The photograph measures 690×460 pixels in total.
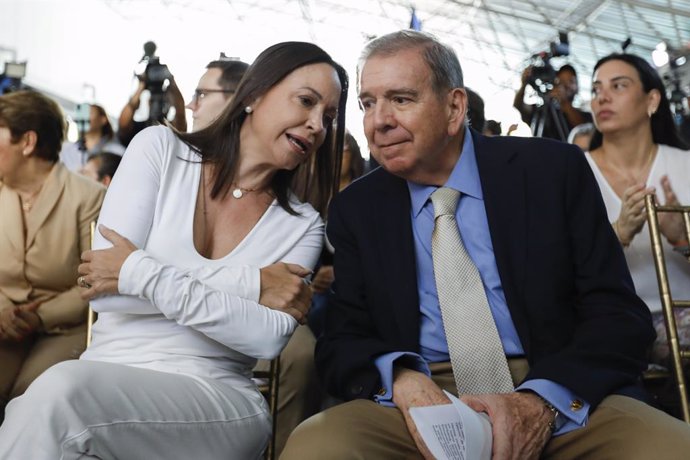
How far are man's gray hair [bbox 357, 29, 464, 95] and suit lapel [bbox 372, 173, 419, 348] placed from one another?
26 centimetres

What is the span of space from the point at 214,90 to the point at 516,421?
1897 mm

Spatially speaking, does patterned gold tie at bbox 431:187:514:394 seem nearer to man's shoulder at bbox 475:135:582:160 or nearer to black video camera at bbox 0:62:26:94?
man's shoulder at bbox 475:135:582:160

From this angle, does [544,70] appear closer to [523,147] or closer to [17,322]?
[523,147]

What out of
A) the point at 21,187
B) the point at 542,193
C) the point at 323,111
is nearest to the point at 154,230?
the point at 323,111

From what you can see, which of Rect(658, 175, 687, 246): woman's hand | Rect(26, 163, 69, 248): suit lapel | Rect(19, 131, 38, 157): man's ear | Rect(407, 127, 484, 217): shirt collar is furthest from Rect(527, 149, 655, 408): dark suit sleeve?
Rect(19, 131, 38, 157): man's ear

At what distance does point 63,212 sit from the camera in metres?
2.39

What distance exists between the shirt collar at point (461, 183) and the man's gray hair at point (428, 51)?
0.15 metres

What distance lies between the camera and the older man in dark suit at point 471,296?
4.30 ft

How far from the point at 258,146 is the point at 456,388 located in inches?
28.6

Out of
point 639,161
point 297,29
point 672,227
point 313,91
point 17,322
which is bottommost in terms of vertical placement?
point 672,227

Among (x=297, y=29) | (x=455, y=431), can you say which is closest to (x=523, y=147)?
(x=455, y=431)

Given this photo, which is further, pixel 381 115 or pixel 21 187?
pixel 21 187

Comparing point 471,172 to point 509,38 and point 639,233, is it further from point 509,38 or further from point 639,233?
point 509,38

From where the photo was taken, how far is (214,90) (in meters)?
2.79
